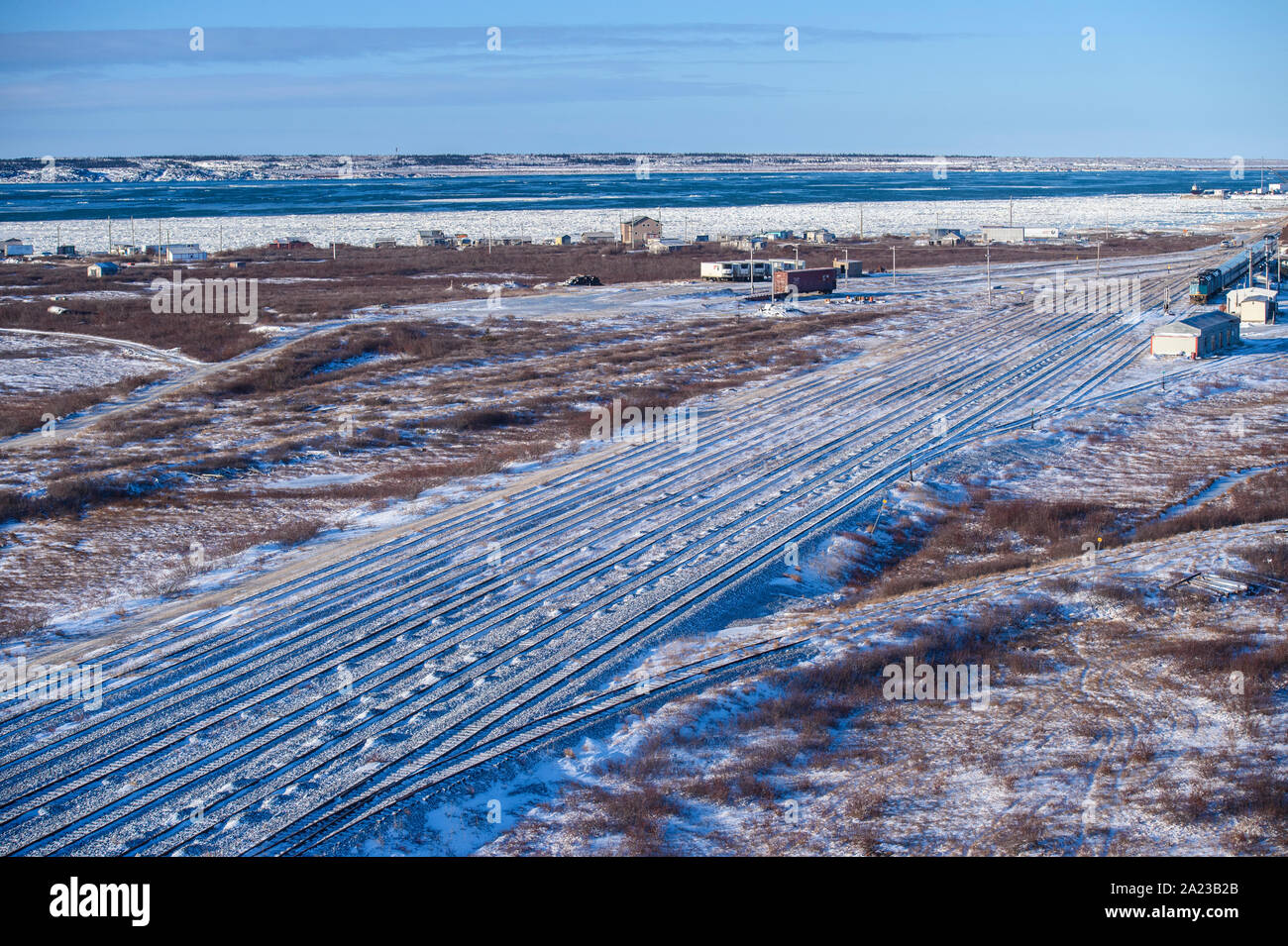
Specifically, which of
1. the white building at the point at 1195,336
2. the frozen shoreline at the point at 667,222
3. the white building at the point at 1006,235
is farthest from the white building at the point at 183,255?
the white building at the point at 1195,336

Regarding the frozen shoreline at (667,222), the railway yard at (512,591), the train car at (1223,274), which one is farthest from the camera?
the frozen shoreline at (667,222)

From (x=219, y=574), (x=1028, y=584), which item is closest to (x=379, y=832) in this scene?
(x=219, y=574)

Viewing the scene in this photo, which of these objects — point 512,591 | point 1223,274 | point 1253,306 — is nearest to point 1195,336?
point 1253,306

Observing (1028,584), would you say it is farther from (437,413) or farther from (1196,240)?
(1196,240)

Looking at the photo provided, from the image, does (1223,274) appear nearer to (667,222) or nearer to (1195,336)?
(1195,336)

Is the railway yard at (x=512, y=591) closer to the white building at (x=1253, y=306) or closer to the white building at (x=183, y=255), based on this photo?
the white building at (x=1253, y=306)

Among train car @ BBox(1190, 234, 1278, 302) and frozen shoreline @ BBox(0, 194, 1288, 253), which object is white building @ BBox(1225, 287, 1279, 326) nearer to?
train car @ BBox(1190, 234, 1278, 302)
